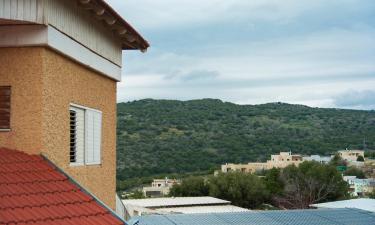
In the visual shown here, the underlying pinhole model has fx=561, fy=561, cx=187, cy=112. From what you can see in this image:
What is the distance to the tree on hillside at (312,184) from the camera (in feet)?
171

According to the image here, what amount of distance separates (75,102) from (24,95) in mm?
1057

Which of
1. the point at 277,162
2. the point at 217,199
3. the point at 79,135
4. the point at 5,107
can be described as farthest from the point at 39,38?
the point at 277,162

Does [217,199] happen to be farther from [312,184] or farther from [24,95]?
[24,95]

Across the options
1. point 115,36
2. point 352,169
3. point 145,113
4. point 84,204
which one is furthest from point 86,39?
point 352,169

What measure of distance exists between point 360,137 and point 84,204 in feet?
380

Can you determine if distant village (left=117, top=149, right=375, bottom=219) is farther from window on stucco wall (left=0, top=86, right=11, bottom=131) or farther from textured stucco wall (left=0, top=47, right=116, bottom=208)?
window on stucco wall (left=0, top=86, right=11, bottom=131)

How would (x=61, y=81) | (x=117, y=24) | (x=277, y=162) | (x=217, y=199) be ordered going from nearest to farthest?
(x=61, y=81), (x=117, y=24), (x=217, y=199), (x=277, y=162)

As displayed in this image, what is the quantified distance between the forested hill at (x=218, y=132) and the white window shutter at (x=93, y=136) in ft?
197

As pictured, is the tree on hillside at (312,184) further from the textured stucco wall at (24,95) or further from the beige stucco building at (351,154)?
the beige stucco building at (351,154)

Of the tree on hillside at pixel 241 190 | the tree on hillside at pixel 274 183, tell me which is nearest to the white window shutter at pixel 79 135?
the tree on hillside at pixel 241 190

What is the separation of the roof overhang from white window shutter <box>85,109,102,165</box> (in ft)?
3.90

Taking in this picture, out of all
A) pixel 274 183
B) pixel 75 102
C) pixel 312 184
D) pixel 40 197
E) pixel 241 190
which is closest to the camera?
pixel 40 197

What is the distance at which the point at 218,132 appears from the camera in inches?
3752

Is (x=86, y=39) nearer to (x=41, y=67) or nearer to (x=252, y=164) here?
(x=41, y=67)
